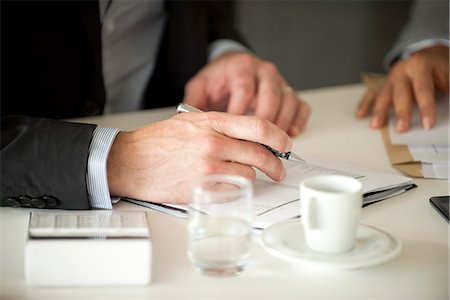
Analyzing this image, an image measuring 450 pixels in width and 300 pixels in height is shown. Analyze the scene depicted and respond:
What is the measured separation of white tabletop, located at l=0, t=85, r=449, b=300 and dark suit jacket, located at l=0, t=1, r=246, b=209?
67mm

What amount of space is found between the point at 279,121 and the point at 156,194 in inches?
19.4

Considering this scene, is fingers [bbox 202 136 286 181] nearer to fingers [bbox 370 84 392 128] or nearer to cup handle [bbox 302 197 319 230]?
cup handle [bbox 302 197 319 230]

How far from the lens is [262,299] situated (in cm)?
94

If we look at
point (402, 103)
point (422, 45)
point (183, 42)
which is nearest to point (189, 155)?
point (402, 103)

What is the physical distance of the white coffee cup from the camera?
3.20ft

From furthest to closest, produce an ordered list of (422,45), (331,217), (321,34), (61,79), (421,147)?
(321,34), (422,45), (61,79), (421,147), (331,217)

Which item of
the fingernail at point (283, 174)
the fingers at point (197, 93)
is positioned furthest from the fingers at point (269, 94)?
the fingernail at point (283, 174)

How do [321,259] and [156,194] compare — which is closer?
[321,259]

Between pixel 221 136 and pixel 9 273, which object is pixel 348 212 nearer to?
pixel 221 136

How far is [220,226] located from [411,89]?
917 mm

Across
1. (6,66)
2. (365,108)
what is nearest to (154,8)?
(6,66)

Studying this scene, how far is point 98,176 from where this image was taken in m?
1.20

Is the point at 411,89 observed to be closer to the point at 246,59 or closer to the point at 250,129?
the point at 246,59

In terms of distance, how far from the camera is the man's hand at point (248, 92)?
1.66 m
